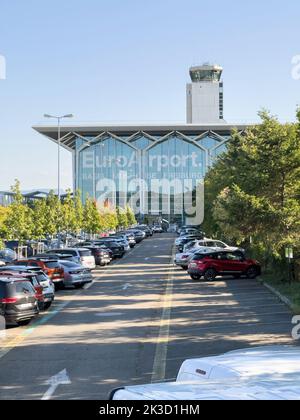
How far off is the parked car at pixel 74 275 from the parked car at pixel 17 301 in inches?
386

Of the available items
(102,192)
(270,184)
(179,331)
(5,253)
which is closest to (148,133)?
(102,192)

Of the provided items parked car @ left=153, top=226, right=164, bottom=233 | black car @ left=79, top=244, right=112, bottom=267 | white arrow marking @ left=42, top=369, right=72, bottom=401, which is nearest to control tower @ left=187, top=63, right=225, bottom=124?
parked car @ left=153, top=226, right=164, bottom=233

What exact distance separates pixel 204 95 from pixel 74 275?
117m

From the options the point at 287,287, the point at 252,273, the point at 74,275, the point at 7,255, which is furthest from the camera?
the point at 7,255

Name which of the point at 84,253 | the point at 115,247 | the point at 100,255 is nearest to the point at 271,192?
the point at 84,253

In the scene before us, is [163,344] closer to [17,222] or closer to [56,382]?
[56,382]

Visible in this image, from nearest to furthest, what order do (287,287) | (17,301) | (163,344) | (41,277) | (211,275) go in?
(163,344) → (17,301) → (41,277) → (287,287) → (211,275)

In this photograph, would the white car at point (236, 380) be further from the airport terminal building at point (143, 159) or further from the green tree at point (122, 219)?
the airport terminal building at point (143, 159)

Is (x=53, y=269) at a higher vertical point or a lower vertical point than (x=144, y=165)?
lower

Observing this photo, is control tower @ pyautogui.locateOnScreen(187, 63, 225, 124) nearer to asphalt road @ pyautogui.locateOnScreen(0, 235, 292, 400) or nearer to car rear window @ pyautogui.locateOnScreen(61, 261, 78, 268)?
car rear window @ pyautogui.locateOnScreen(61, 261, 78, 268)

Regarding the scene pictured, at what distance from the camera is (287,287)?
25.4 metres

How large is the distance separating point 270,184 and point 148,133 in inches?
3740

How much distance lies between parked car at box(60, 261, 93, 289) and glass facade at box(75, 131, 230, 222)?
87614 mm
